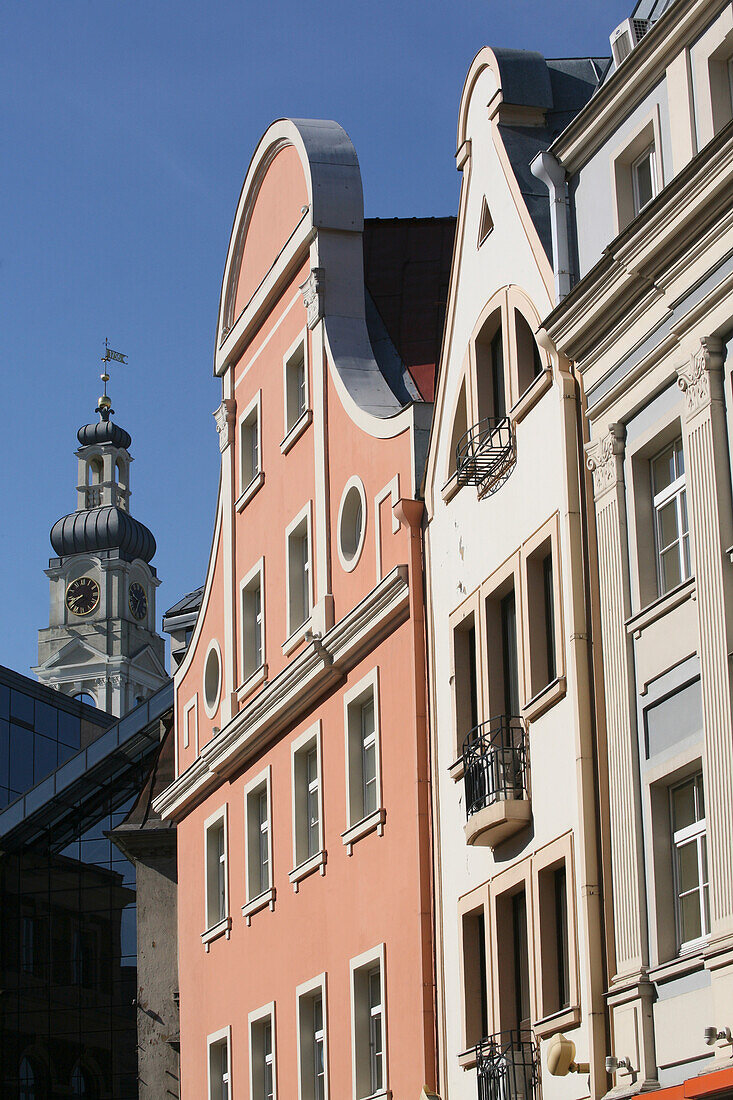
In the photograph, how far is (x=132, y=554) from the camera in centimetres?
17688

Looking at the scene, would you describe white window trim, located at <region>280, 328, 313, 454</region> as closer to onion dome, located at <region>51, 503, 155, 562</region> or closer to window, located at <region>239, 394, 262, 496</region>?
window, located at <region>239, 394, 262, 496</region>

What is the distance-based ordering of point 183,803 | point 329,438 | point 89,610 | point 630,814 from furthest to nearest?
point 89,610 → point 183,803 → point 329,438 → point 630,814

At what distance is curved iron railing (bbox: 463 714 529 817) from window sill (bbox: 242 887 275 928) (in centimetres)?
845

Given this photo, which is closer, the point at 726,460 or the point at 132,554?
the point at 726,460

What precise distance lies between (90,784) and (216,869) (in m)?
25.8

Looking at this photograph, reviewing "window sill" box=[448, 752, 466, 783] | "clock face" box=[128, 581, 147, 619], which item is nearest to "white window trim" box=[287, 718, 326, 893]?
"window sill" box=[448, 752, 466, 783]

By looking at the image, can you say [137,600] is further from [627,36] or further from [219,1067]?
[627,36]

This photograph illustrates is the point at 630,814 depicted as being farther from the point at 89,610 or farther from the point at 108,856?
the point at 89,610

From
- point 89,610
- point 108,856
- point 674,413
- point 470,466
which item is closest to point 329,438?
point 470,466

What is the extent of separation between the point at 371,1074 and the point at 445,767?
4898 mm

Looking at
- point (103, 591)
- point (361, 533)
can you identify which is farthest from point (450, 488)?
point (103, 591)

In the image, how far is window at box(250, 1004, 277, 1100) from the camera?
3002cm

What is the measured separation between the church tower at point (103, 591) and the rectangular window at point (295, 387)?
138 metres

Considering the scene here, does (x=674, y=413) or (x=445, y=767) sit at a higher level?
(x=674, y=413)
